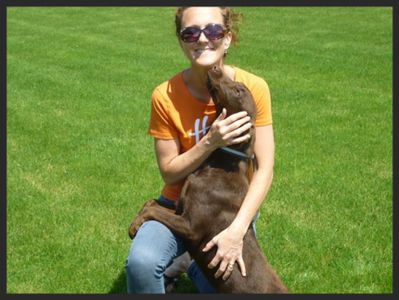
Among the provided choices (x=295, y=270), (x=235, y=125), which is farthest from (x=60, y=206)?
(x=235, y=125)

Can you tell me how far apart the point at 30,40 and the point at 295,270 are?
12465 mm

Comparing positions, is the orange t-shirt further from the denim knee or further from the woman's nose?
the denim knee

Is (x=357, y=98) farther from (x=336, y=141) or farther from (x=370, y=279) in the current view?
(x=370, y=279)

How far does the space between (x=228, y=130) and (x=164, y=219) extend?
0.68 metres

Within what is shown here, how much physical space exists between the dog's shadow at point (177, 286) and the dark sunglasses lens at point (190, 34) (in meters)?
1.93

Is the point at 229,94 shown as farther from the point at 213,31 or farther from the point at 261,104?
the point at 213,31

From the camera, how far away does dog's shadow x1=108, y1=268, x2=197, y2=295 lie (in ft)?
14.7


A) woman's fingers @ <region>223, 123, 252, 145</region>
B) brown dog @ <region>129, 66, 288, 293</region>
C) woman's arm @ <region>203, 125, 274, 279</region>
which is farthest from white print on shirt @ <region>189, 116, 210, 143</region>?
woman's arm @ <region>203, 125, 274, 279</region>

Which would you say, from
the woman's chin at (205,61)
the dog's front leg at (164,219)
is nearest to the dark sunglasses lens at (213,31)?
the woman's chin at (205,61)

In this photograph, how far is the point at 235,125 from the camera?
142 inches

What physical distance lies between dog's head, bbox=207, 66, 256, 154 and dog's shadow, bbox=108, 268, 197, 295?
138 cm

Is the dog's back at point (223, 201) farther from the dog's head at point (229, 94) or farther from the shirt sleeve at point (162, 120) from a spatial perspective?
the shirt sleeve at point (162, 120)

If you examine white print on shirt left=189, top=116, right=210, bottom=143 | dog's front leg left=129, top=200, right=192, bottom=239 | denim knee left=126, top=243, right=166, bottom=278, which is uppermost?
white print on shirt left=189, top=116, right=210, bottom=143

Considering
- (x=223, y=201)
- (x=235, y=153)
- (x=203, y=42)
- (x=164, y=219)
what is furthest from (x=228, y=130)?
(x=164, y=219)
